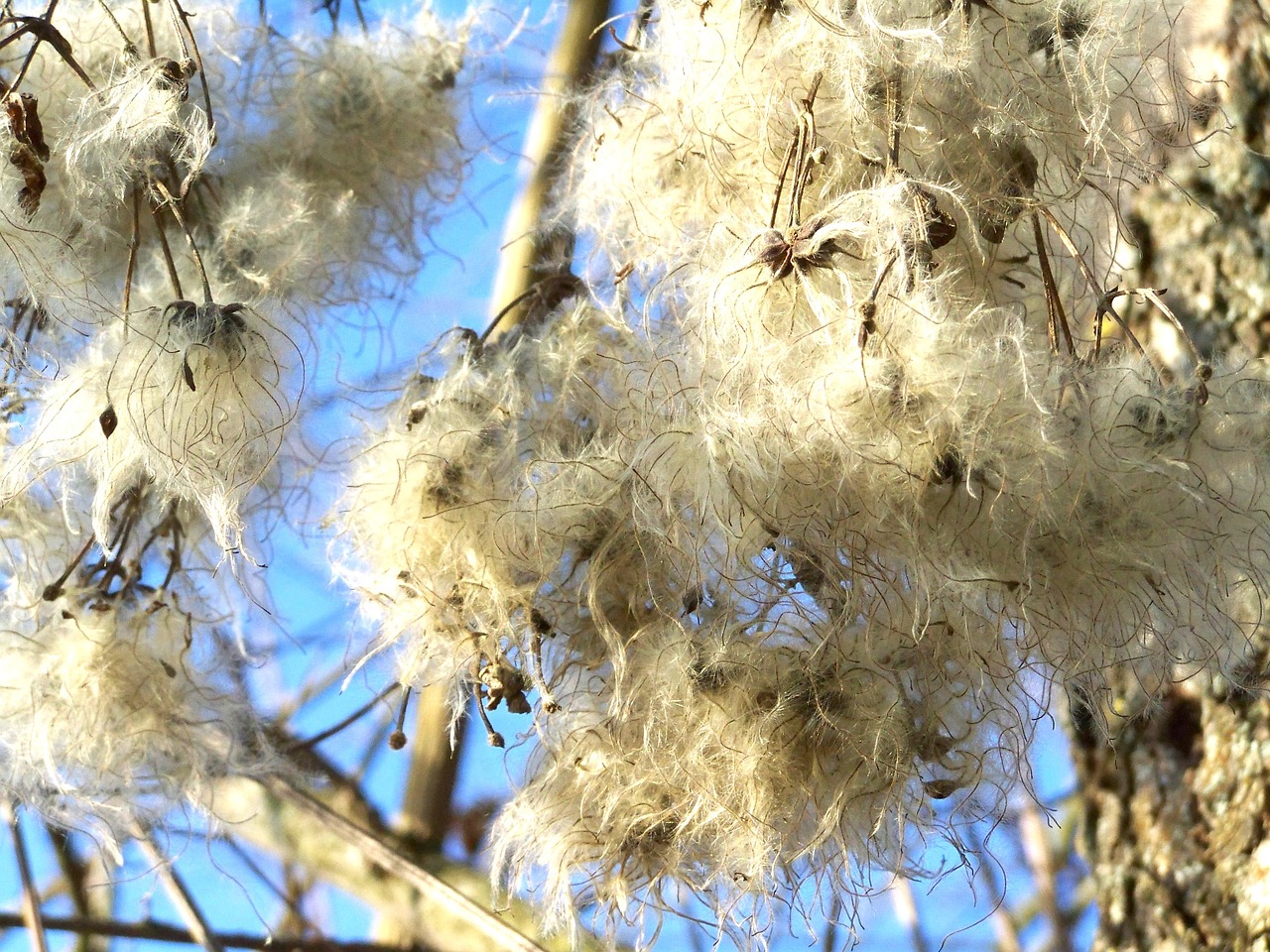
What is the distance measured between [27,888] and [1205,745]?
45.9 inches

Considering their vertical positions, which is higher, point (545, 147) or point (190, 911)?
point (545, 147)


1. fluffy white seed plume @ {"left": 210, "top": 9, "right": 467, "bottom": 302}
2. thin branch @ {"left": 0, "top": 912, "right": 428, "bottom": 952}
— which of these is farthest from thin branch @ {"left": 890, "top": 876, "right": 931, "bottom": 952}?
fluffy white seed plume @ {"left": 210, "top": 9, "right": 467, "bottom": 302}

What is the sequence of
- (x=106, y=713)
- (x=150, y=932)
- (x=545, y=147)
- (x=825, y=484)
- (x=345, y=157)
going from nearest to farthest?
(x=825, y=484) < (x=106, y=713) < (x=345, y=157) < (x=150, y=932) < (x=545, y=147)

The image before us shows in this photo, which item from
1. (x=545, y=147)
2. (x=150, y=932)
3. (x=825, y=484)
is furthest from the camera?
(x=545, y=147)

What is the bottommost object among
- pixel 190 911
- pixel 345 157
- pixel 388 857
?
pixel 190 911

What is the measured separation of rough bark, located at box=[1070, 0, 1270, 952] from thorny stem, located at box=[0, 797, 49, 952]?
102cm

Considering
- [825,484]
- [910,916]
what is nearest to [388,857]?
[910,916]

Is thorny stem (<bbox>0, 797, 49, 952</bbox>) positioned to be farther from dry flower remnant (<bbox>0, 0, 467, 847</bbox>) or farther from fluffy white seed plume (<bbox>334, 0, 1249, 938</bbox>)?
fluffy white seed plume (<bbox>334, 0, 1249, 938</bbox>)

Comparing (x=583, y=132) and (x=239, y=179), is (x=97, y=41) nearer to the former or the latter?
(x=239, y=179)

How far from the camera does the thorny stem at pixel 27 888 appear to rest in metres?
1.34

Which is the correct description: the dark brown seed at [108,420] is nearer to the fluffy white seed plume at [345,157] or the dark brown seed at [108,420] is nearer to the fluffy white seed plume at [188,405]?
the fluffy white seed plume at [188,405]

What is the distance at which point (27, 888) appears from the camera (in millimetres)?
1357

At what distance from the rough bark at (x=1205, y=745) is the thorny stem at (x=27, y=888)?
1.02 meters

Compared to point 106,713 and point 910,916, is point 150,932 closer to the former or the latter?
point 106,713
